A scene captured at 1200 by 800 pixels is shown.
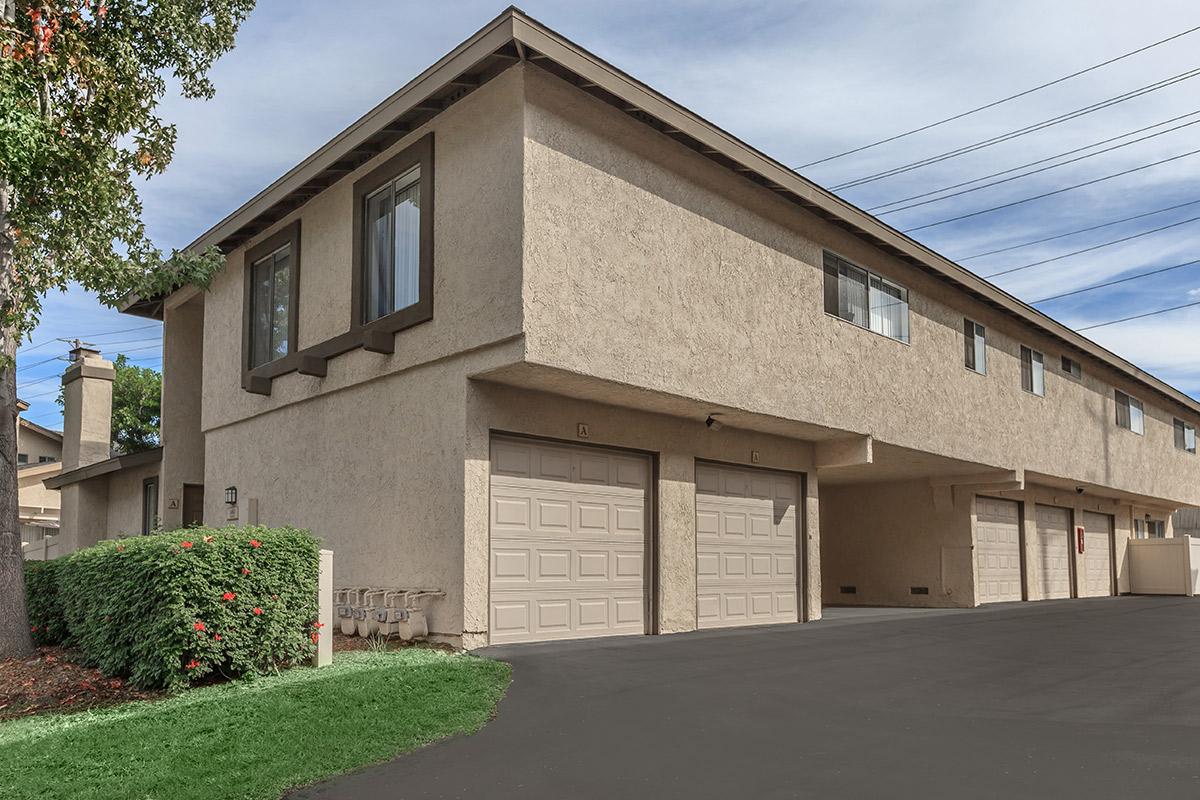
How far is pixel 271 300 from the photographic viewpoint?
52.3ft

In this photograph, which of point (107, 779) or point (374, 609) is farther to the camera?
point (374, 609)

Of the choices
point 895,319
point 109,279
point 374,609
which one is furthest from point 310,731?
point 895,319

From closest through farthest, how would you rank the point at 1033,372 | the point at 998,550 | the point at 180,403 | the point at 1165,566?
the point at 180,403, the point at 1033,372, the point at 998,550, the point at 1165,566

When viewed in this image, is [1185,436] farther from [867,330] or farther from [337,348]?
[337,348]

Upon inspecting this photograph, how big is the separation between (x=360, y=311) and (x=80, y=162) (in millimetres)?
3826

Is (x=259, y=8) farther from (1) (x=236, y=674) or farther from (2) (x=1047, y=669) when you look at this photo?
(2) (x=1047, y=669)

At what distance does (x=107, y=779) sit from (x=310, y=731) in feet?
4.47

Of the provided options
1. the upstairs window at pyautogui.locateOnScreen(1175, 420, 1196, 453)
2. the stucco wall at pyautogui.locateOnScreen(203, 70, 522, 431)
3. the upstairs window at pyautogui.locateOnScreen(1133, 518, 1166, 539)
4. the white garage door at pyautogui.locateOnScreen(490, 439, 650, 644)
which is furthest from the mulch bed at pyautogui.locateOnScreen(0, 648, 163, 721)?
the upstairs window at pyautogui.locateOnScreen(1175, 420, 1196, 453)

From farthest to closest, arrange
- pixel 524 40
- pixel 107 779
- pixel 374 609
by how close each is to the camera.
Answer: pixel 374 609 < pixel 524 40 < pixel 107 779

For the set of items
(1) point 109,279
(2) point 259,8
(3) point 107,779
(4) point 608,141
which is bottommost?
(3) point 107,779

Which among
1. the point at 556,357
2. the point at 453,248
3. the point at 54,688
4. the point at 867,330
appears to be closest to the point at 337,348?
the point at 453,248

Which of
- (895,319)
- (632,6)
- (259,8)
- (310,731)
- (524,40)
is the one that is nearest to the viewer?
(310,731)

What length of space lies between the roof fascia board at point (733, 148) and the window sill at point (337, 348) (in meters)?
3.27

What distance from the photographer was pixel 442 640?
11.4m
